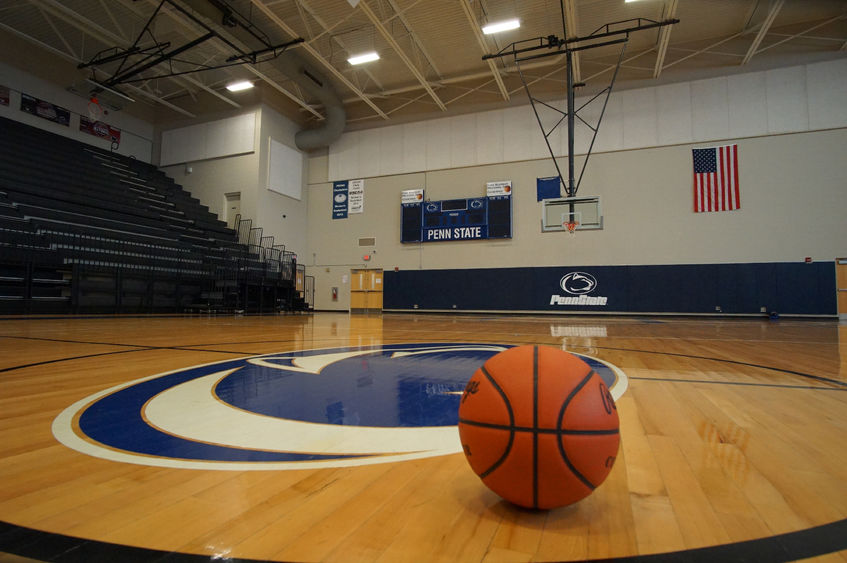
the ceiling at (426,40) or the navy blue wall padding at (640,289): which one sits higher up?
the ceiling at (426,40)

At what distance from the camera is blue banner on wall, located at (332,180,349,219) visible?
15914 mm

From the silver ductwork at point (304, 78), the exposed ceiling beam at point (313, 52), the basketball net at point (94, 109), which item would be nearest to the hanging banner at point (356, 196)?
the silver ductwork at point (304, 78)

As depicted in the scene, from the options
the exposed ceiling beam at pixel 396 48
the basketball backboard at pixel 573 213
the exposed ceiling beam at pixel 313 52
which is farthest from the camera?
the basketball backboard at pixel 573 213

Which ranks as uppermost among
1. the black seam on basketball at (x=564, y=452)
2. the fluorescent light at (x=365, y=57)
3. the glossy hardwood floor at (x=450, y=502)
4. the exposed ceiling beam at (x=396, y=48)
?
the exposed ceiling beam at (x=396, y=48)

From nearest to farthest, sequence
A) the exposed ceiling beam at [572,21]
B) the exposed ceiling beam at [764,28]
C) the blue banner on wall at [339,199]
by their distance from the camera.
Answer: the exposed ceiling beam at [572,21] → the exposed ceiling beam at [764,28] → the blue banner on wall at [339,199]

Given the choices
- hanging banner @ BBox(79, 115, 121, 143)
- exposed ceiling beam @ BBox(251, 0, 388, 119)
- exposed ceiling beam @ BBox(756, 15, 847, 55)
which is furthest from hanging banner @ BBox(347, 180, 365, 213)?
exposed ceiling beam @ BBox(756, 15, 847, 55)

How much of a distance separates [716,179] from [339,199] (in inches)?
459

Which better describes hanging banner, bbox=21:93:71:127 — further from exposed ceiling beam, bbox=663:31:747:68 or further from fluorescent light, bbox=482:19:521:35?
exposed ceiling beam, bbox=663:31:747:68

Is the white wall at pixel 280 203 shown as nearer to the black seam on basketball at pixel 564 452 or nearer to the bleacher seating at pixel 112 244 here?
the bleacher seating at pixel 112 244

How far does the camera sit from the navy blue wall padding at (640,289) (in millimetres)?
11578

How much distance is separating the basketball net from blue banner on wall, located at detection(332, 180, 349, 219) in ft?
24.1

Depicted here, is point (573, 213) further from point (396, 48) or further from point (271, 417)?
point (271, 417)

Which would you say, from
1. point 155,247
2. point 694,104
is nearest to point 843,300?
point 694,104

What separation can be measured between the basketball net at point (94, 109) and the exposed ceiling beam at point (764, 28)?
58.0 feet
